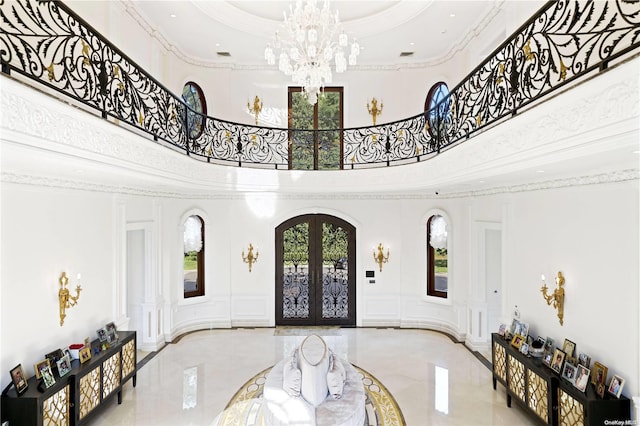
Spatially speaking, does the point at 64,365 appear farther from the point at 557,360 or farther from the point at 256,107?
the point at 256,107

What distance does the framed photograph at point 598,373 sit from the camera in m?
4.04

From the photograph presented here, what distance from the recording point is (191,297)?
9172 millimetres

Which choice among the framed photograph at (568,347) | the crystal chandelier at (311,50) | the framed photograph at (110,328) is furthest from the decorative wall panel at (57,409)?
the framed photograph at (568,347)

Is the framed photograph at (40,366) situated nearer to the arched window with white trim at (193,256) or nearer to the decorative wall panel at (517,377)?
the arched window with white trim at (193,256)

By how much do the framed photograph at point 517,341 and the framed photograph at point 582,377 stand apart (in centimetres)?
115

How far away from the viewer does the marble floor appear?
5.33 m

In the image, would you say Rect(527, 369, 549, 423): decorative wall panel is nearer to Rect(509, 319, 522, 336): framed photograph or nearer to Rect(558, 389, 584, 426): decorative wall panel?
Rect(558, 389, 584, 426): decorative wall panel

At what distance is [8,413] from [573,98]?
6557 mm

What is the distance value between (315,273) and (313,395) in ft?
16.8

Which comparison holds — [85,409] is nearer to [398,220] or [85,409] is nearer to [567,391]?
[567,391]

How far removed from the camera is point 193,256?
9359 mm

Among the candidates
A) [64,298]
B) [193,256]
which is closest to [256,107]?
[193,256]

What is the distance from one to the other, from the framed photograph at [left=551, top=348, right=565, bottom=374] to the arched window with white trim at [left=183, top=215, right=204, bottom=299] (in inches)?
307

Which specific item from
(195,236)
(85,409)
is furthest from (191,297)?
(85,409)
